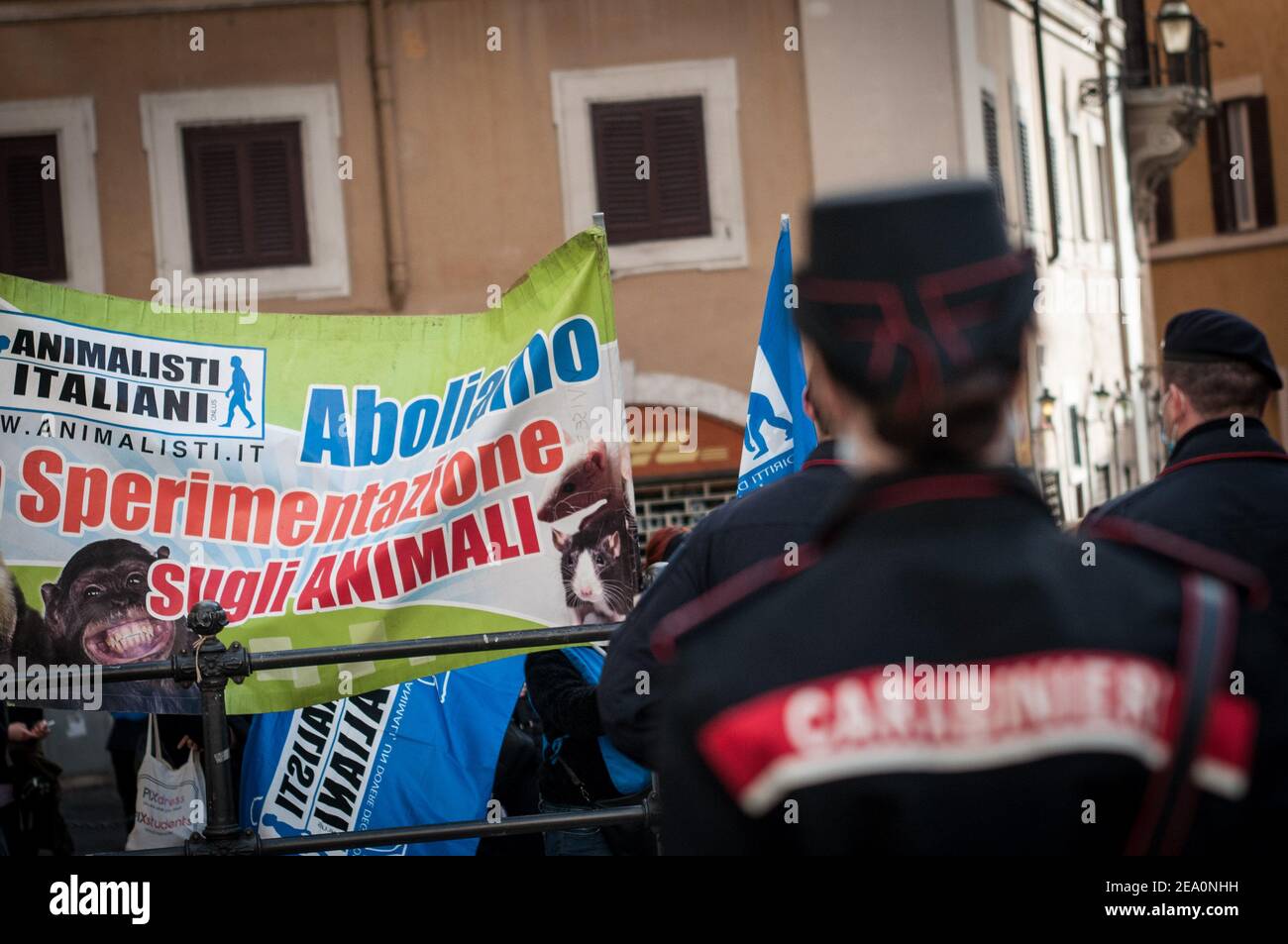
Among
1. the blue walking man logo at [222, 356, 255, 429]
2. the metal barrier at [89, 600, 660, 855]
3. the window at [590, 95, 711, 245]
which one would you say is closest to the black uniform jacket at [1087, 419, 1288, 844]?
the metal barrier at [89, 600, 660, 855]

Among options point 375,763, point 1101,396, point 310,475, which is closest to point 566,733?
point 375,763

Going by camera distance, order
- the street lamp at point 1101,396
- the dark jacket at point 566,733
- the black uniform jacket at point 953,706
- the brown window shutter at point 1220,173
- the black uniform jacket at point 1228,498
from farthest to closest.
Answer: the brown window shutter at point 1220,173 < the street lamp at point 1101,396 < the dark jacket at point 566,733 < the black uniform jacket at point 1228,498 < the black uniform jacket at point 953,706

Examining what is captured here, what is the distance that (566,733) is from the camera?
15.7 ft

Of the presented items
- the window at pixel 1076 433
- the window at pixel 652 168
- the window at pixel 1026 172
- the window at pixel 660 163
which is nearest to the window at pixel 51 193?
the window at pixel 660 163

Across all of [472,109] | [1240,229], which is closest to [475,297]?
[472,109]

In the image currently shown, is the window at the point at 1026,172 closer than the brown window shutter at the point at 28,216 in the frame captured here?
No

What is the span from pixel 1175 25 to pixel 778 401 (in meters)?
17.6

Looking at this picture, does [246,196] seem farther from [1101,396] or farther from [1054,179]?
[1101,396]

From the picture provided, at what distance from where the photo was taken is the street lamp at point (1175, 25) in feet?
68.1

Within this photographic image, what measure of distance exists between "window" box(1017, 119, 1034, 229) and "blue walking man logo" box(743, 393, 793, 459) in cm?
1441

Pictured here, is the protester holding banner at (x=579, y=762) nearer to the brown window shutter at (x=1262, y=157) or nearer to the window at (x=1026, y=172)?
the window at (x=1026, y=172)

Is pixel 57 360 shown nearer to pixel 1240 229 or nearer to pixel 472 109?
pixel 472 109

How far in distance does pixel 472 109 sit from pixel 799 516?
12.6m

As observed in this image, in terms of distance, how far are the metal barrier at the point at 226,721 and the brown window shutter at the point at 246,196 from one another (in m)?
11.3
